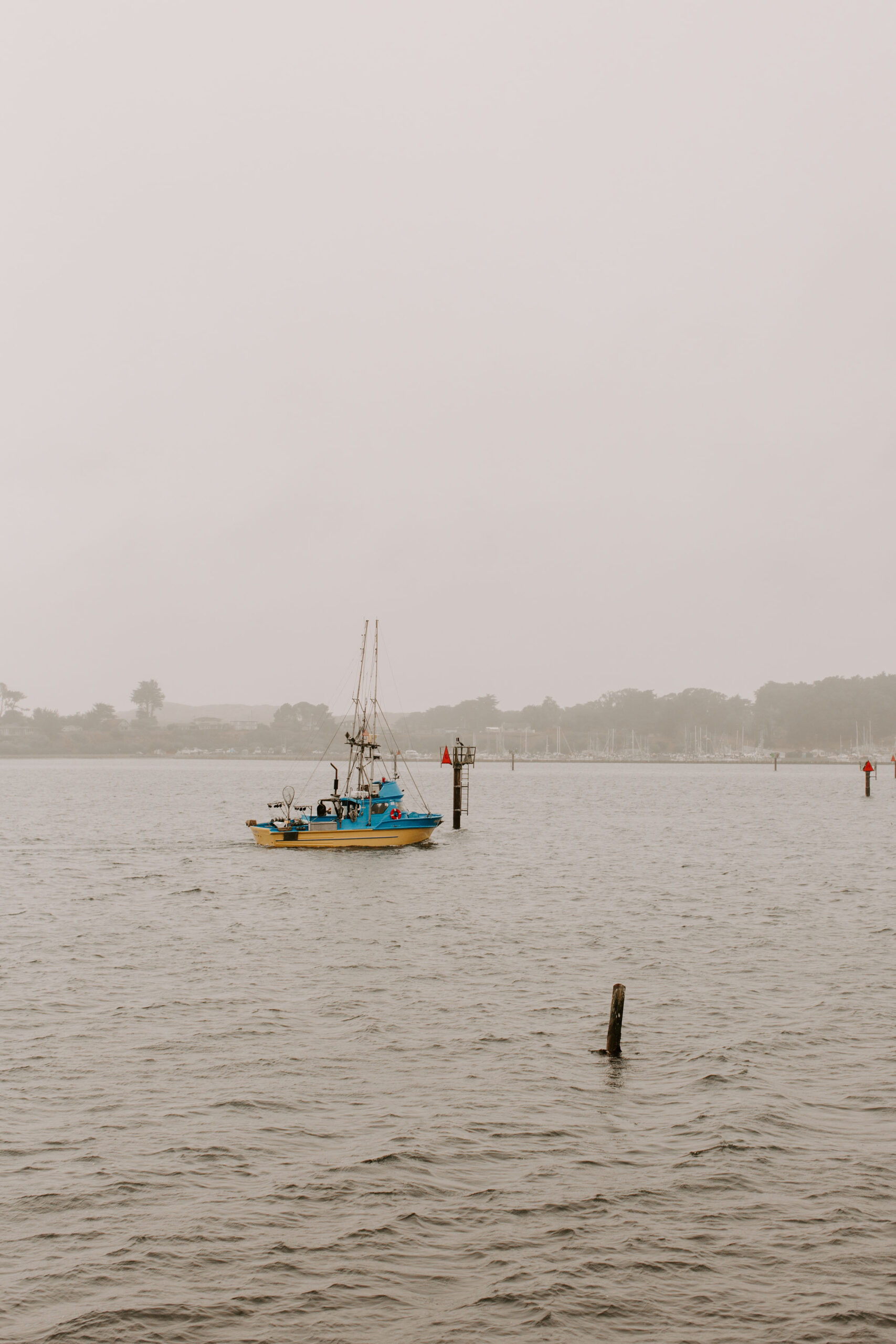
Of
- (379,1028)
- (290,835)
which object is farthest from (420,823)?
(379,1028)

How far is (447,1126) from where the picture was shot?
17484mm

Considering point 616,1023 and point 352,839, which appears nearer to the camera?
point 616,1023

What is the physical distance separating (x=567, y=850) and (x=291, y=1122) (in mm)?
51616

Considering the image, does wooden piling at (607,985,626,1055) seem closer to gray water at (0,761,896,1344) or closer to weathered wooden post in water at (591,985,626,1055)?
weathered wooden post in water at (591,985,626,1055)

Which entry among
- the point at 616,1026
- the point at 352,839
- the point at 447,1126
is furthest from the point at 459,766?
the point at 447,1126

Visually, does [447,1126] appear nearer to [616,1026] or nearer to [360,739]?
[616,1026]

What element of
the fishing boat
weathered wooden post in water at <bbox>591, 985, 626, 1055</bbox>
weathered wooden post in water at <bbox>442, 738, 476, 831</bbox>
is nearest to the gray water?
weathered wooden post in water at <bbox>591, 985, 626, 1055</bbox>

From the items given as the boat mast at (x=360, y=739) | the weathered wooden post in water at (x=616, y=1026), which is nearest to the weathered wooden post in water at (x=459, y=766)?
the boat mast at (x=360, y=739)

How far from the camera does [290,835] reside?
62.6 m

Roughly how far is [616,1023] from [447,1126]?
4922 millimetres

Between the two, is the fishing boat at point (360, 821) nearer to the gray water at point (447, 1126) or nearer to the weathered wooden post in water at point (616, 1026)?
the gray water at point (447, 1126)

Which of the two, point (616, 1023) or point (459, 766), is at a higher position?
point (459, 766)

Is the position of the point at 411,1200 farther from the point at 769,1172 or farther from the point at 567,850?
the point at 567,850

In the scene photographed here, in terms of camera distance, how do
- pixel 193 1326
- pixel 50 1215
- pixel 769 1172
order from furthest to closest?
1. pixel 769 1172
2. pixel 50 1215
3. pixel 193 1326
